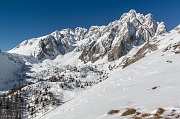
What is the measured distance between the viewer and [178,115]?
49.0ft

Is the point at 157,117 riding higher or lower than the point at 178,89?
lower

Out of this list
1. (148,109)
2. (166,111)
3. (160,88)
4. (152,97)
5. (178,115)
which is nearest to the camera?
(178,115)

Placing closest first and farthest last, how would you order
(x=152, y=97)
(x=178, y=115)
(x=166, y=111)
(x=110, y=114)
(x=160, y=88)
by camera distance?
(x=178, y=115)
(x=166, y=111)
(x=110, y=114)
(x=152, y=97)
(x=160, y=88)

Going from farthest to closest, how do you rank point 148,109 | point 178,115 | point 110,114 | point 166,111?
point 110,114, point 148,109, point 166,111, point 178,115

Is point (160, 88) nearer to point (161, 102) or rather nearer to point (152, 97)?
point (152, 97)

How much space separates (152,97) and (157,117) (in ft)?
19.2

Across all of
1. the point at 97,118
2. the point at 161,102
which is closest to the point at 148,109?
the point at 161,102

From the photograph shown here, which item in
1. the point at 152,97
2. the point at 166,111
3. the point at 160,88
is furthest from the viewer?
the point at 160,88

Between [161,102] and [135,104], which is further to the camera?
[135,104]

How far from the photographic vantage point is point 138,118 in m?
16.2

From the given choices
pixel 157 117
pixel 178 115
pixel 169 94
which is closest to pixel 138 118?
pixel 157 117

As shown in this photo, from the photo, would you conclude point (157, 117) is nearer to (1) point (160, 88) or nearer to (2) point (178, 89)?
(2) point (178, 89)

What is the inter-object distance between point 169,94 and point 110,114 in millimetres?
5360

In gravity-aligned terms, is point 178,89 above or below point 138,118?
above
